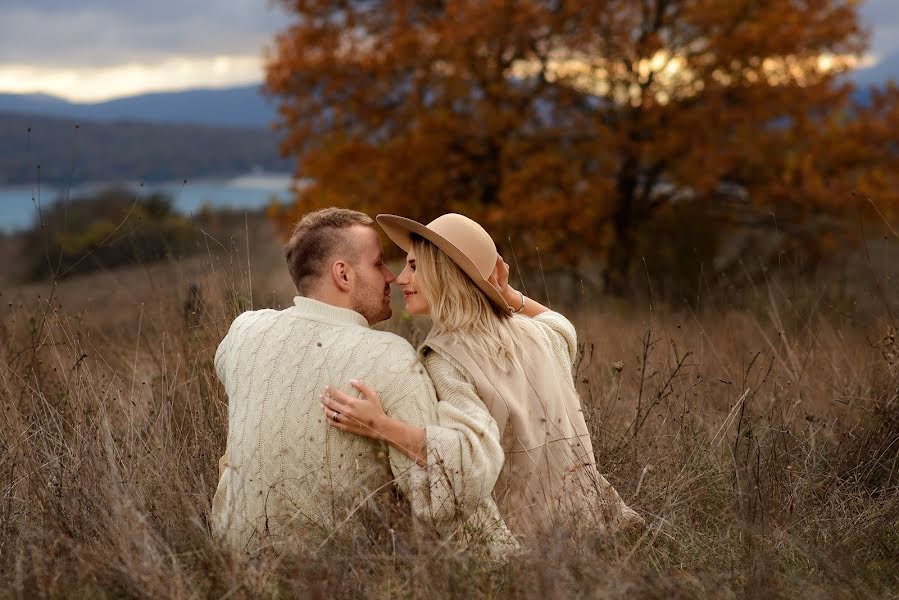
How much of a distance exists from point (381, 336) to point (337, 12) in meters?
11.4

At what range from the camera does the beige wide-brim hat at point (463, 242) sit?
334 centimetres

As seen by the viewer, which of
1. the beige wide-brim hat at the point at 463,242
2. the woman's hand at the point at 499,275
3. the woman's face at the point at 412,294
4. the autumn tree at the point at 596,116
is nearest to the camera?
the beige wide-brim hat at the point at 463,242

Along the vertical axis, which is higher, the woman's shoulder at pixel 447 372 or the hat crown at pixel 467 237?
the hat crown at pixel 467 237

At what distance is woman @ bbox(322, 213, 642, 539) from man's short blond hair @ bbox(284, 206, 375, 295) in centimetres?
16

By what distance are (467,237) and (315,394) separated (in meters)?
0.78

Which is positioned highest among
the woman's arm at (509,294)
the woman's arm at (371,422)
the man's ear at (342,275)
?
the man's ear at (342,275)

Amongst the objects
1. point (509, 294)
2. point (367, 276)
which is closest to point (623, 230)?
point (509, 294)

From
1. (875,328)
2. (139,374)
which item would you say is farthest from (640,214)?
(139,374)

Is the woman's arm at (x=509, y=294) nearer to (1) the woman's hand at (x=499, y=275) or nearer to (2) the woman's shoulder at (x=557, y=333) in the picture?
(1) the woman's hand at (x=499, y=275)

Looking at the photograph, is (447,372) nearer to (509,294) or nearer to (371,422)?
(371,422)

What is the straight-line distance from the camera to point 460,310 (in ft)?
11.0

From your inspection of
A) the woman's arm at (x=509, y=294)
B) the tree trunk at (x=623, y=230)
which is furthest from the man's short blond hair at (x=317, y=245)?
the tree trunk at (x=623, y=230)

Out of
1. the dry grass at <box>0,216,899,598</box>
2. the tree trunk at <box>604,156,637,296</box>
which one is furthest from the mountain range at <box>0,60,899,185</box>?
the tree trunk at <box>604,156,637,296</box>

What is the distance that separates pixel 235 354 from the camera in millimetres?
3441
